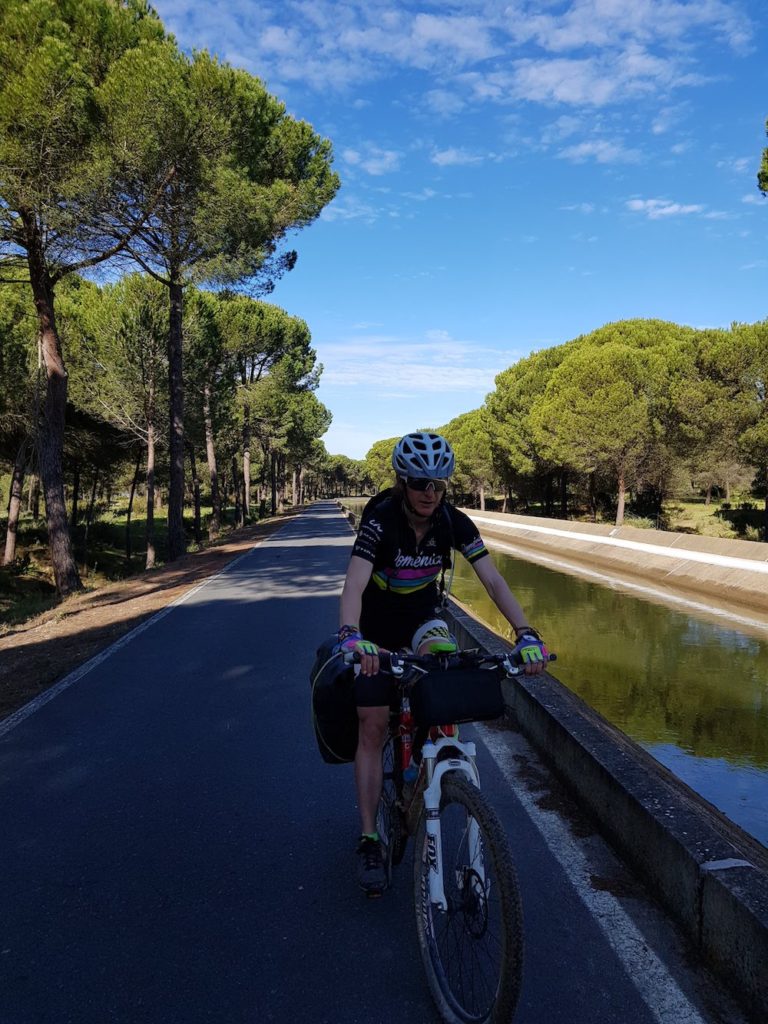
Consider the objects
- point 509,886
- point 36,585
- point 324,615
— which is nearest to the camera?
point 509,886

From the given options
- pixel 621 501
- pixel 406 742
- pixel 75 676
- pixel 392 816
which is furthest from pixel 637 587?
pixel 621 501

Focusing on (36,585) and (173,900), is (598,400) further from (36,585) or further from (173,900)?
(173,900)

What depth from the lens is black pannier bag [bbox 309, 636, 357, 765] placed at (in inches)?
112

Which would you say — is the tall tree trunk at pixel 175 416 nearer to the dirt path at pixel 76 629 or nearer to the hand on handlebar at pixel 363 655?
the dirt path at pixel 76 629

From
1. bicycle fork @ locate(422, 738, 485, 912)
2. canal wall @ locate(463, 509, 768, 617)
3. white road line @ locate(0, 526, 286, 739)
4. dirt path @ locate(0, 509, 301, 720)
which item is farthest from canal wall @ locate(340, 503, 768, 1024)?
canal wall @ locate(463, 509, 768, 617)

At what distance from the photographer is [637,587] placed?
1811 cm

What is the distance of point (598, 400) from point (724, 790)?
31260 millimetres

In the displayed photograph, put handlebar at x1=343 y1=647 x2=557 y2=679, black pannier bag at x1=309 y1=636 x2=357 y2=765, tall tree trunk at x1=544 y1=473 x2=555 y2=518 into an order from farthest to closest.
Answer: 1. tall tree trunk at x1=544 y1=473 x2=555 y2=518
2. black pannier bag at x1=309 y1=636 x2=357 y2=765
3. handlebar at x1=343 y1=647 x2=557 y2=679

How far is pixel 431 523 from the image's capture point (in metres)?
2.97

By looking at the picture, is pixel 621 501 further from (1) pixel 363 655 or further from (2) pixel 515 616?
(1) pixel 363 655

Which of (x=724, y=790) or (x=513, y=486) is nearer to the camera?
(x=724, y=790)

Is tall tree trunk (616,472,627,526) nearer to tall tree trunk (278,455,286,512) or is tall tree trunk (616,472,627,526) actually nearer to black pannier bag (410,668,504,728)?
black pannier bag (410,668,504,728)

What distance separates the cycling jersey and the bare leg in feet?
1.28

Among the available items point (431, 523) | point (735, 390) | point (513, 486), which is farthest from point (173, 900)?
point (513, 486)
